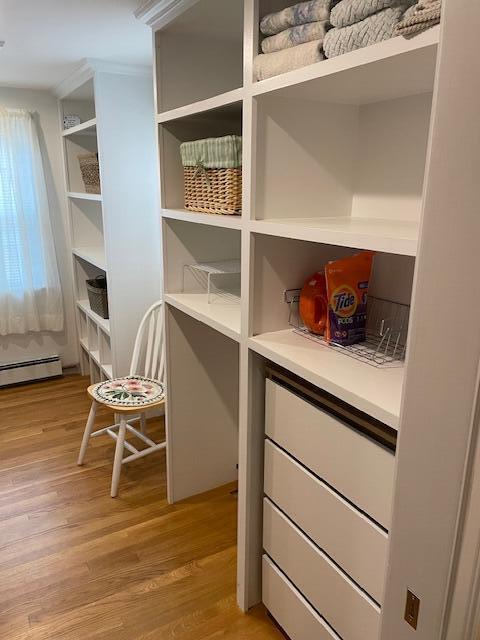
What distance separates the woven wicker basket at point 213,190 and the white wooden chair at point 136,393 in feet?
2.67

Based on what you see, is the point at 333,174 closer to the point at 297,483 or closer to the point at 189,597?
the point at 297,483

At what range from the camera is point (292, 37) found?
1.28m

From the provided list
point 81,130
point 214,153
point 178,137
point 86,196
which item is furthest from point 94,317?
point 214,153

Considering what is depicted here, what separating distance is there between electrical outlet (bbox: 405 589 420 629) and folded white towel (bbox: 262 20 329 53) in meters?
1.22

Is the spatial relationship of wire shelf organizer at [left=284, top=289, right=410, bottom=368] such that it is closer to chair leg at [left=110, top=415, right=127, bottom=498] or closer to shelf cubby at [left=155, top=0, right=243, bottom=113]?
shelf cubby at [left=155, top=0, right=243, bottom=113]

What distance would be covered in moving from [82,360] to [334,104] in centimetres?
321

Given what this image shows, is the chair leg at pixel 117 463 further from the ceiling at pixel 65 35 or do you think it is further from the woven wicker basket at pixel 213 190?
the ceiling at pixel 65 35

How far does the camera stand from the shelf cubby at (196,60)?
193cm

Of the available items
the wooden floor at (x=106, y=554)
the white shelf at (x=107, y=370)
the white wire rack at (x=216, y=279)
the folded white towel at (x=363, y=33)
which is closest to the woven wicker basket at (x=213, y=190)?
the white wire rack at (x=216, y=279)

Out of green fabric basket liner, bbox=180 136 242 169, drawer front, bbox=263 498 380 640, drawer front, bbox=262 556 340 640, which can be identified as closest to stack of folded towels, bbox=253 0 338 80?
green fabric basket liner, bbox=180 136 242 169

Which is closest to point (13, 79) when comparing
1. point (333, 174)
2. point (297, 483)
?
point (333, 174)

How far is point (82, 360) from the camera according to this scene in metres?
4.09

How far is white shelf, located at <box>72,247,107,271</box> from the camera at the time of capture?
3211 millimetres

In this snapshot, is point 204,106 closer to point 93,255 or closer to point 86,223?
point 93,255
